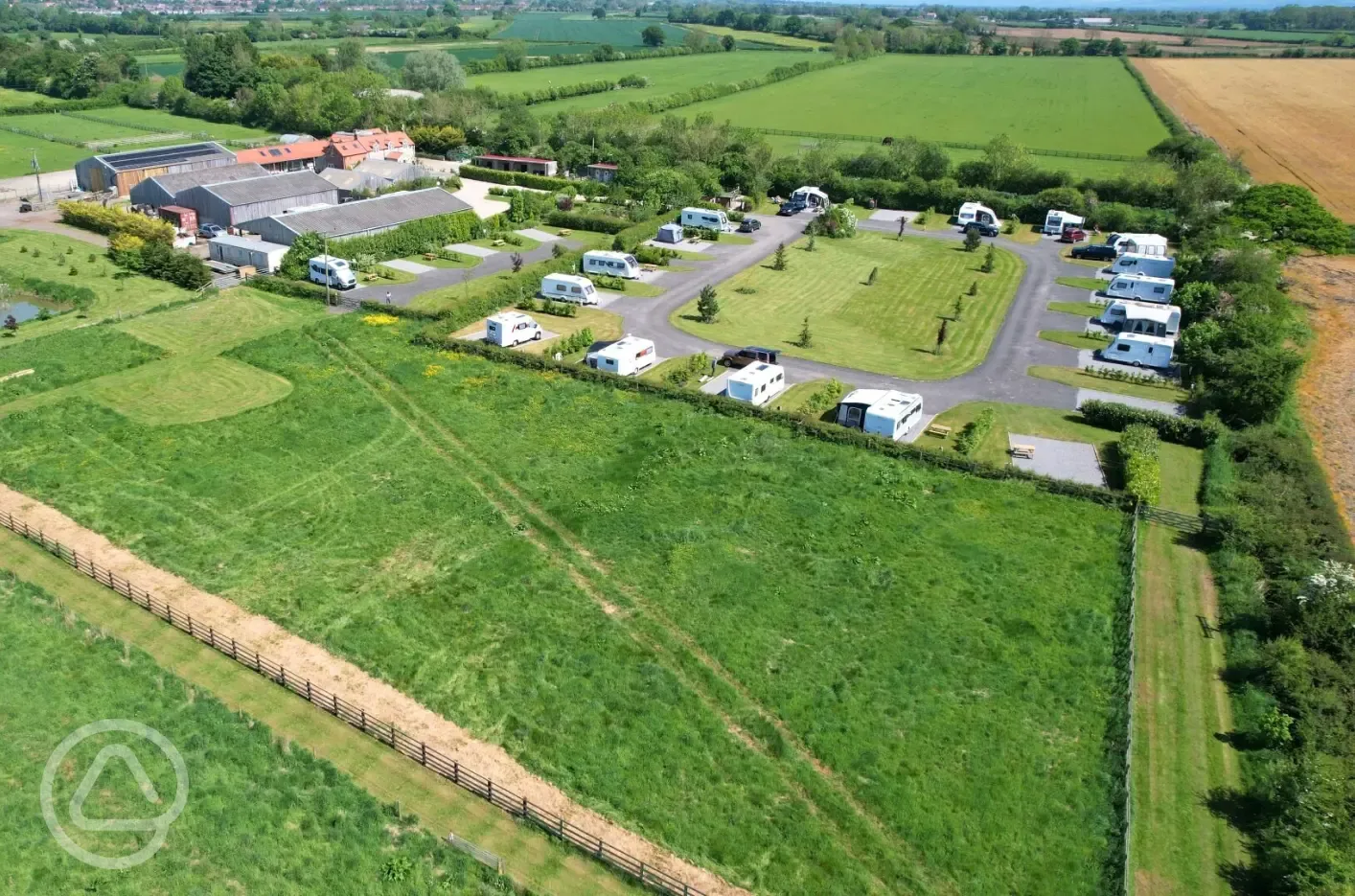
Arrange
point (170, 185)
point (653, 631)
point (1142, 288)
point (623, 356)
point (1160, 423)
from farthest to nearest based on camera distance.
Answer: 1. point (170, 185)
2. point (1142, 288)
3. point (623, 356)
4. point (1160, 423)
5. point (653, 631)

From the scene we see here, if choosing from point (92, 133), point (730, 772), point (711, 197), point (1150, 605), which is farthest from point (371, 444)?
point (92, 133)

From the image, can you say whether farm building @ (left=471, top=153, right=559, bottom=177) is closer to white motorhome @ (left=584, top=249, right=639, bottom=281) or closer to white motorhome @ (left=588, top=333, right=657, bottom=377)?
white motorhome @ (left=584, top=249, right=639, bottom=281)

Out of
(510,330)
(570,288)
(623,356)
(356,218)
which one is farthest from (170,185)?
(623,356)

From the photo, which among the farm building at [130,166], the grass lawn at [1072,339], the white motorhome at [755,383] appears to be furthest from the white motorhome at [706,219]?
the farm building at [130,166]

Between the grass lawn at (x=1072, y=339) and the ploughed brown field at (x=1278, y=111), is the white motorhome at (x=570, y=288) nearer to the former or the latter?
the grass lawn at (x=1072, y=339)

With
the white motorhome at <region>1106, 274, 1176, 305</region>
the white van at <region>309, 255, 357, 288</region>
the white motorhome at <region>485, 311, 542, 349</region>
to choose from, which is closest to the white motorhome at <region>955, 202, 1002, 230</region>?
the white motorhome at <region>1106, 274, 1176, 305</region>

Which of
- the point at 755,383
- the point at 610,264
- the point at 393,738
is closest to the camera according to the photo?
the point at 393,738

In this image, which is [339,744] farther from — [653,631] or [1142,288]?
[1142,288]
